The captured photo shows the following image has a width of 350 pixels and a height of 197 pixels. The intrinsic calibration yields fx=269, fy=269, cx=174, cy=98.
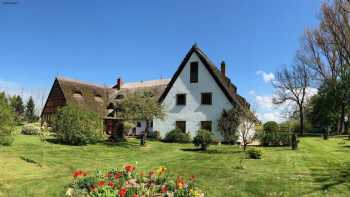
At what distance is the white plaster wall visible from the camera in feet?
90.9

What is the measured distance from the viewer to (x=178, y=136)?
1116 inches

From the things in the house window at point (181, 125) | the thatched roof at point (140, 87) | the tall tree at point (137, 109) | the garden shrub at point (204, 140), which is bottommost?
the garden shrub at point (204, 140)

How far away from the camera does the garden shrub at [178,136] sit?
28209 mm

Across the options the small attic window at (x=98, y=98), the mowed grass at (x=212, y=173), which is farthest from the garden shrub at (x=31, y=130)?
the small attic window at (x=98, y=98)

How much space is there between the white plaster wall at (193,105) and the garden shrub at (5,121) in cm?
1591

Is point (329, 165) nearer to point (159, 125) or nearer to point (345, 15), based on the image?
point (345, 15)

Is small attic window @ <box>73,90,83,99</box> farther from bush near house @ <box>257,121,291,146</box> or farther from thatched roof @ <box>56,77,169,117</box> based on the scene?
bush near house @ <box>257,121,291,146</box>

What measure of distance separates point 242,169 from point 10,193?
376 inches

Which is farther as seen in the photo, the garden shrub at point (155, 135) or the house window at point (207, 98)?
the garden shrub at point (155, 135)

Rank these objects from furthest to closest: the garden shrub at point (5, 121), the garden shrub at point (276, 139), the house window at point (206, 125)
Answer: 1. the house window at point (206, 125)
2. the garden shrub at point (276, 139)
3. the garden shrub at point (5, 121)

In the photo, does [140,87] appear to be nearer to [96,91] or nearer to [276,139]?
[96,91]

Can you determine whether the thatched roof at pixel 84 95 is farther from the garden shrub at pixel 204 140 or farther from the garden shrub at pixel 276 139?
the garden shrub at pixel 276 139

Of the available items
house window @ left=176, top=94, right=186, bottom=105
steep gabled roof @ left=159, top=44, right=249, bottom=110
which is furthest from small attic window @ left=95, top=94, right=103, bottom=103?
house window @ left=176, top=94, right=186, bottom=105

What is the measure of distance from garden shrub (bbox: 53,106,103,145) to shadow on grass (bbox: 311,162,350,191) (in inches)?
679
